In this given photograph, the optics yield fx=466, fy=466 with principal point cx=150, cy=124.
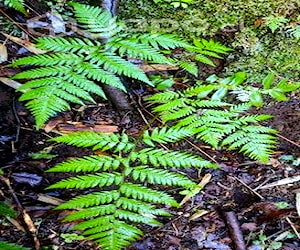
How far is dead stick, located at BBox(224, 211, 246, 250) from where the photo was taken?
2.02 meters

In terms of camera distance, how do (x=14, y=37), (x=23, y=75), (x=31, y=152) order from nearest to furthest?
(x=23, y=75) → (x=31, y=152) → (x=14, y=37)

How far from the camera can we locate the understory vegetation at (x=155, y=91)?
5.93ft

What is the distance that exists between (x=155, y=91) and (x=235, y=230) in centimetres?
105

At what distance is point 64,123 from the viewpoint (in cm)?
259

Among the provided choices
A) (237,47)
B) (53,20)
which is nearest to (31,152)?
(53,20)

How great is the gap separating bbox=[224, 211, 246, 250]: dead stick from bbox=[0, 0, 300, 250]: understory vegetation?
0.22 metres

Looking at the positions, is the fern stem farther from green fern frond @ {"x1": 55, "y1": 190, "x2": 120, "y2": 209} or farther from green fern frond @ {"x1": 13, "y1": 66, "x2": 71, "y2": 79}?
green fern frond @ {"x1": 55, "y1": 190, "x2": 120, "y2": 209}

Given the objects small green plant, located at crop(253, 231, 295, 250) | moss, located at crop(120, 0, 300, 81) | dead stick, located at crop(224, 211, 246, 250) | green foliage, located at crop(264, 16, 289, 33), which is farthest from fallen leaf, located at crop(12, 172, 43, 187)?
green foliage, located at crop(264, 16, 289, 33)

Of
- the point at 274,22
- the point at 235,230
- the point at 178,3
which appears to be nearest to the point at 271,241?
the point at 235,230

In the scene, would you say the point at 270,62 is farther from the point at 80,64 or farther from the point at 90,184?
the point at 90,184

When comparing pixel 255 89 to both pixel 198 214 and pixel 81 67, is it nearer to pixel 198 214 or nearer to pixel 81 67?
pixel 198 214

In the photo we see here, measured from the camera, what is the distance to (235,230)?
2076mm

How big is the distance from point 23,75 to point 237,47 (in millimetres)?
1450

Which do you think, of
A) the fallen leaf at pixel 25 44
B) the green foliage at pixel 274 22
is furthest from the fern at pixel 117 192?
the green foliage at pixel 274 22
